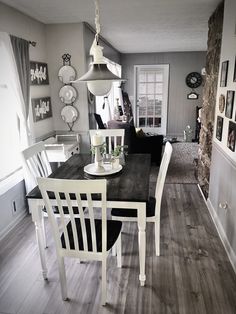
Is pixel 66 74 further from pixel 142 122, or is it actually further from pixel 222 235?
pixel 142 122

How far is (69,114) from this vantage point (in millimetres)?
3938

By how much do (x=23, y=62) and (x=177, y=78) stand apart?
5504 millimetres

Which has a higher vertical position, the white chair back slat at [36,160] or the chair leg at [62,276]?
the white chair back slat at [36,160]

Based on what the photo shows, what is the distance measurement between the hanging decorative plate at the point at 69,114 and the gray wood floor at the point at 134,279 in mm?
1729

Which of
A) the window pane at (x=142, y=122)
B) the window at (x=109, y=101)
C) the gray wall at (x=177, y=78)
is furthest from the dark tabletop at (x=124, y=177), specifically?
the window pane at (x=142, y=122)

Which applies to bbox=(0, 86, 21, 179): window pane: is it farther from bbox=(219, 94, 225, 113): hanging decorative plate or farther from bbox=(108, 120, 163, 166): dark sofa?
bbox=(219, 94, 225, 113): hanging decorative plate

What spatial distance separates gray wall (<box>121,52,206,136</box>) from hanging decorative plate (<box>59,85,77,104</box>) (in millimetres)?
3743

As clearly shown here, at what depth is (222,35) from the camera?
112 inches

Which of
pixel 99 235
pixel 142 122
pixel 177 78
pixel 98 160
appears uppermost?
pixel 177 78

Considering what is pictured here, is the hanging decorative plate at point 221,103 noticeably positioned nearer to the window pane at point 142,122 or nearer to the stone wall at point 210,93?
the stone wall at point 210,93

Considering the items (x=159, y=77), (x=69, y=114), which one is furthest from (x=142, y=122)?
(x=69, y=114)

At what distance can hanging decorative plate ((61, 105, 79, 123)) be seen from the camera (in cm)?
392

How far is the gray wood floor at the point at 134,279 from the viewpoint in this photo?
6.26 ft

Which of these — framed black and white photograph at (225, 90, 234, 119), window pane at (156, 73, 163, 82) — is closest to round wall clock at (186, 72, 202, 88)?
window pane at (156, 73, 163, 82)
